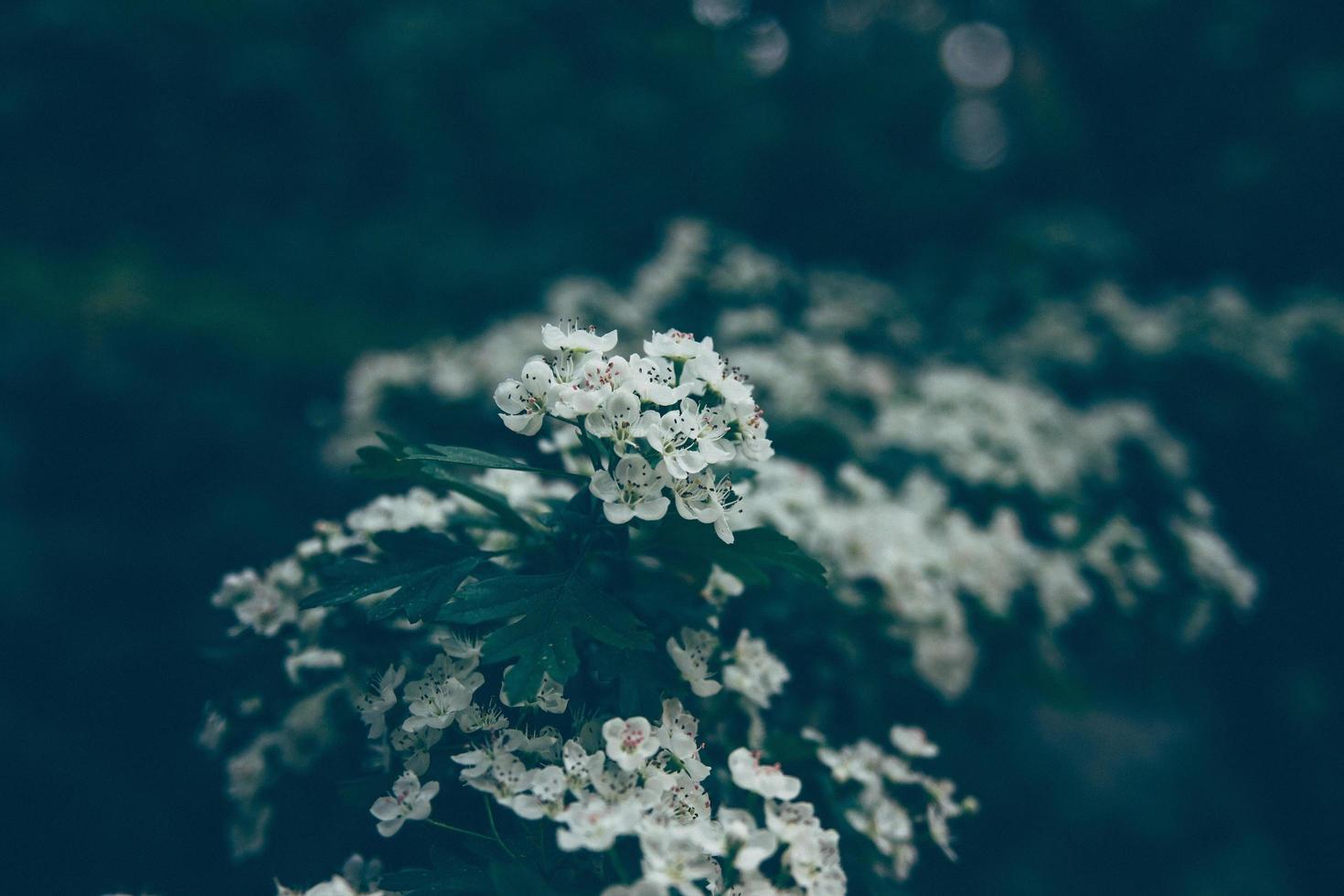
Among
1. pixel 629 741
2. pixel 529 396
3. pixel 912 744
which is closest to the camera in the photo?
pixel 629 741

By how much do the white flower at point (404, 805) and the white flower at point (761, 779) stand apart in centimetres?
46

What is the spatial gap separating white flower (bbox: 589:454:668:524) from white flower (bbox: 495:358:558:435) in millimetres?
152

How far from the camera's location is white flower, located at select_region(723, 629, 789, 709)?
1.50 metres

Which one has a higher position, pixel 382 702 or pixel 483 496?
pixel 483 496

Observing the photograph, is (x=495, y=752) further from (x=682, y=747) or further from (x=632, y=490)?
(x=632, y=490)

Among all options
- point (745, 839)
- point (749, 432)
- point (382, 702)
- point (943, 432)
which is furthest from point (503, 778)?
point (943, 432)

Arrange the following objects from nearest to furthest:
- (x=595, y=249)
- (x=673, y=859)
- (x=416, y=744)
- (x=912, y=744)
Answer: (x=673, y=859)
(x=416, y=744)
(x=912, y=744)
(x=595, y=249)

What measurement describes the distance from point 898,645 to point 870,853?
808mm

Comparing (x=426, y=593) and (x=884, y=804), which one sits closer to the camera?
(x=426, y=593)

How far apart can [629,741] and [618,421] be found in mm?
467

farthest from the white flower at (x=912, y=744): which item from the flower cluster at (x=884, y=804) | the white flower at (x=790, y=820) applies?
the white flower at (x=790, y=820)

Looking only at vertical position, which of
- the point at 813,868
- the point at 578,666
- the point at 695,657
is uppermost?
the point at 695,657

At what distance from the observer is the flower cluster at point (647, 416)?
1.26 m

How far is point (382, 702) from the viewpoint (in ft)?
4.16
